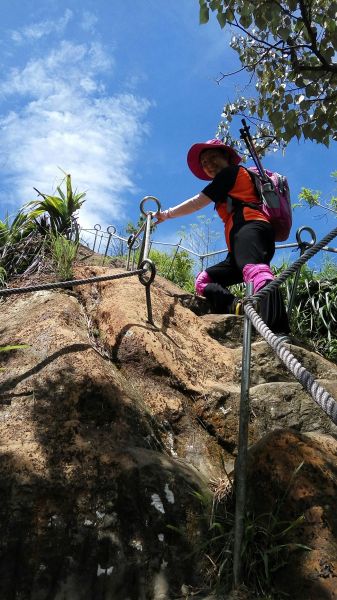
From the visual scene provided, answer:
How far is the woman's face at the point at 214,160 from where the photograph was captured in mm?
4527

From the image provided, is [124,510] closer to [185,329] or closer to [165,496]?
[165,496]

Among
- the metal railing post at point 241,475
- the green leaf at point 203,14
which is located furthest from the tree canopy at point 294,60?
the metal railing post at point 241,475

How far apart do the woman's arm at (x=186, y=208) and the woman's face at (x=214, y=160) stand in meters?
0.23

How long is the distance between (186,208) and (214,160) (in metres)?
0.50

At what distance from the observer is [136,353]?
3.44 metres

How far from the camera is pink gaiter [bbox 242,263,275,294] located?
391 cm

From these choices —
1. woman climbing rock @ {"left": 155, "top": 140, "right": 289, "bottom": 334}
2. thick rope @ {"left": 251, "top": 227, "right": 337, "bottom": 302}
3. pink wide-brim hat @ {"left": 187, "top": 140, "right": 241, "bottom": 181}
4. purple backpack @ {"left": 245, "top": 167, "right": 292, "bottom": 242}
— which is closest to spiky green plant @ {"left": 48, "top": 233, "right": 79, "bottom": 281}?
woman climbing rock @ {"left": 155, "top": 140, "right": 289, "bottom": 334}

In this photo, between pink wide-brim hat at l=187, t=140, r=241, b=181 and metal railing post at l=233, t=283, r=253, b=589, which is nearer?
metal railing post at l=233, t=283, r=253, b=589

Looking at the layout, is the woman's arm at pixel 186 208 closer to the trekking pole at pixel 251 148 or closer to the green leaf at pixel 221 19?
the trekking pole at pixel 251 148

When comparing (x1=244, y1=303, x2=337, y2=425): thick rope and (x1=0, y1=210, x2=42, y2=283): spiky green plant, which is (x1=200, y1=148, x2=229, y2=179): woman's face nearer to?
(x1=0, y1=210, x2=42, y2=283): spiky green plant

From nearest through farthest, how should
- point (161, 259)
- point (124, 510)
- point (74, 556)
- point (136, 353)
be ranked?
1. point (74, 556)
2. point (124, 510)
3. point (136, 353)
4. point (161, 259)

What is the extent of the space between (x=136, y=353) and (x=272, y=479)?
1432 mm

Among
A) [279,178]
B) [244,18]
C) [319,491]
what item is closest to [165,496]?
[319,491]

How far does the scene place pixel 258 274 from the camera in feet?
13.1
